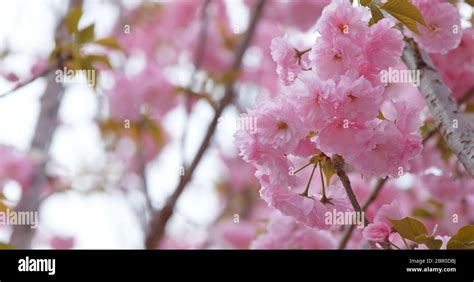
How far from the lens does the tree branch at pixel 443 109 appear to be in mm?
997

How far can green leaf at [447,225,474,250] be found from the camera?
999 millimetres

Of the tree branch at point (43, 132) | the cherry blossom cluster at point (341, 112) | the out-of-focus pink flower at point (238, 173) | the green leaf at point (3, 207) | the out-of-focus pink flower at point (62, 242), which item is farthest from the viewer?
the out-of-focus pink flower at point (238, 173)

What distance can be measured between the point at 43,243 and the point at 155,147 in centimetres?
78

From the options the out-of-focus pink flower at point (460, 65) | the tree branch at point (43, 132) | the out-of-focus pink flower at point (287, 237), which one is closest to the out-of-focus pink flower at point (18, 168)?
the tree branch at point (43, 132)

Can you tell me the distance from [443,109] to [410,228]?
0.20m

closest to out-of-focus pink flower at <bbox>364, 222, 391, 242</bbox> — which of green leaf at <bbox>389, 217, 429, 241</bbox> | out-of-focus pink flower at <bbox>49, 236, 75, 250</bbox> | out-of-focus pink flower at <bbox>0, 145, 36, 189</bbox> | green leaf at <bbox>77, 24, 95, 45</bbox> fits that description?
green leaf at <bbox>389, 217, 429, 241</bbox>

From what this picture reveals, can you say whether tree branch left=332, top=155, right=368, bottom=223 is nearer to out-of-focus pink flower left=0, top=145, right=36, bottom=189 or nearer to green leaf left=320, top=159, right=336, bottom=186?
green leaf left=320, top=159, right=336, bottom=186

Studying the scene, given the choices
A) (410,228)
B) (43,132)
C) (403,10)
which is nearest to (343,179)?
(410,228)

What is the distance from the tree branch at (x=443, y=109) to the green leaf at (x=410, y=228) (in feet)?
0.38

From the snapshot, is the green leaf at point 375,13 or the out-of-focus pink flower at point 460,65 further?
the out-of-focus pink flower at point 460,65

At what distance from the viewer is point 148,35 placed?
369 centimetres

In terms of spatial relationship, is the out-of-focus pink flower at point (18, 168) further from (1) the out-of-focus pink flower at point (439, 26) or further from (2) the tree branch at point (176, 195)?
(1) the out-of-focus pink flower at point (439, 26)
